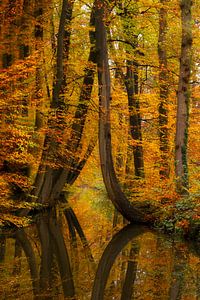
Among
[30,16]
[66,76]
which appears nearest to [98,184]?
[66,76]

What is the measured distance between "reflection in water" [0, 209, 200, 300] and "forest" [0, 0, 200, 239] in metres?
1.19

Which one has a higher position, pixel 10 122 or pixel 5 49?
pixel 5 49

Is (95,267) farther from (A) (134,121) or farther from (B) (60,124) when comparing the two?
(A) (134,121)

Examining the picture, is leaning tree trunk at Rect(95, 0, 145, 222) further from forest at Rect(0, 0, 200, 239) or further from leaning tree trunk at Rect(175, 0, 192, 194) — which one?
leaning tree trunk at Rect(175, 0, 192, 194)

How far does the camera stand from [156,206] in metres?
13.5

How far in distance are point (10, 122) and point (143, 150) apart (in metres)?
7.11

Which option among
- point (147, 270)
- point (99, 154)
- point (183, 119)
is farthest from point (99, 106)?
point (147, 270)

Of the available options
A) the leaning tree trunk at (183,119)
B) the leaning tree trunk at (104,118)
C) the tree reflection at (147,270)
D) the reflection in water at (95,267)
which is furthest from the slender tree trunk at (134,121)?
the tree reflection at (147,270)

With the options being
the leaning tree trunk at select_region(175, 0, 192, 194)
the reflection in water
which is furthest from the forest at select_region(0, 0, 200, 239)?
the reflection in water

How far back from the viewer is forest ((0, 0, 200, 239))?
11867 mm

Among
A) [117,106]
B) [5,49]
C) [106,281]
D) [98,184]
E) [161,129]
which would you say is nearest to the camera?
[106,281]

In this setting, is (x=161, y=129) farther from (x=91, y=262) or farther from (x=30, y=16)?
(x=91, y=262)

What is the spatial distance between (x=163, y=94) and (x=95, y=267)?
30.6 ft

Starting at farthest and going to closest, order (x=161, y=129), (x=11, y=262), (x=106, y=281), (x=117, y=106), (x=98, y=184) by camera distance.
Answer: (x=98, y=184), (x=117, y=106), (x=161, y=129), (x=11, y=262), (x=106, y=281)
